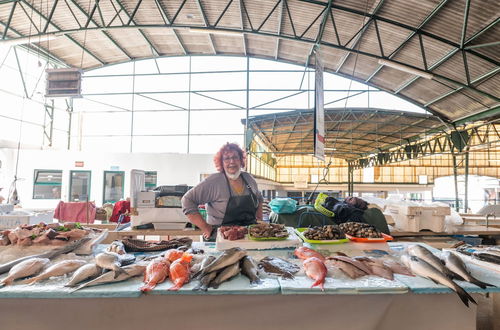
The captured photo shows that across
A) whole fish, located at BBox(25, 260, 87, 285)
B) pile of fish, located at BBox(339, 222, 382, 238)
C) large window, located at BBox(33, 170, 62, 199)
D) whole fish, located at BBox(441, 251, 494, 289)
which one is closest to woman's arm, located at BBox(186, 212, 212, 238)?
whole fish, located at BBox(25, 260, 87, 285)

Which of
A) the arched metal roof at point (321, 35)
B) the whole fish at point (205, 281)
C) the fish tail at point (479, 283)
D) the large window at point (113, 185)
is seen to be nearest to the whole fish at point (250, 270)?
the whole fish at point (205, 281)

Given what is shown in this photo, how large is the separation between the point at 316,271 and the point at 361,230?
106 cm

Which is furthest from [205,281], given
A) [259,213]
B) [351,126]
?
[351,126]

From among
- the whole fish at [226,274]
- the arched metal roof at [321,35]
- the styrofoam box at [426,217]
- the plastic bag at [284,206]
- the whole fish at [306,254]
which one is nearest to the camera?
the whole fish at [226,274]

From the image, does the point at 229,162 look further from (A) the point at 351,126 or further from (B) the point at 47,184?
(A) the point at 351,126

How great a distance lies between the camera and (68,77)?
8164mm

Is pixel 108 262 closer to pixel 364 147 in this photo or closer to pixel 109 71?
pixel 109 71

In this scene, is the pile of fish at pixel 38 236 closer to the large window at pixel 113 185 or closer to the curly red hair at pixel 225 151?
the curly red hair at pixel 225 151

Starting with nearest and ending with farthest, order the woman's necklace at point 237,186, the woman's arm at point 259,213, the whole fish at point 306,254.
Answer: the whole fish at point 306,254 < the woman's necklace at point 237,186 < the woman's arm at point 259,213

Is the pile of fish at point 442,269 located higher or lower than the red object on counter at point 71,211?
higher

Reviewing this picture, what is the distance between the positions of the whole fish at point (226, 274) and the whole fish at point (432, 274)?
114 cm

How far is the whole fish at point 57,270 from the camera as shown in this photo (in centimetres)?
166

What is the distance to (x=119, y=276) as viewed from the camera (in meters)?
1.68

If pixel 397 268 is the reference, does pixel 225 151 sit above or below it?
above
